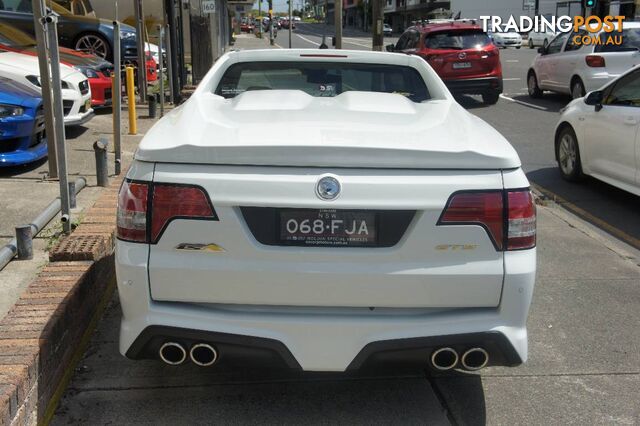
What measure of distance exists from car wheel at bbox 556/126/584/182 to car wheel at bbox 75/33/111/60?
10.7m

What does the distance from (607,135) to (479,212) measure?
5.10 meters

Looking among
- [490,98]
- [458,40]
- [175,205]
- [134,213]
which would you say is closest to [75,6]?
[458,40]

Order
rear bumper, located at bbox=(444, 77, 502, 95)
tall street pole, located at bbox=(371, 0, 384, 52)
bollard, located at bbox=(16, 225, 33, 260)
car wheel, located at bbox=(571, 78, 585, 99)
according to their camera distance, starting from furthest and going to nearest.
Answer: tall street pole, located at bbox=(371, 0, 384, 52) → rear bumper, located at bbox=(444, 77, 502, 95) → car wheel, located at bbox=(571, 78, 585, 99) → bollard, located at bbox=(16, 225, 33, 260)

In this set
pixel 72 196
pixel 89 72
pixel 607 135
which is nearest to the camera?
pixel 72 196

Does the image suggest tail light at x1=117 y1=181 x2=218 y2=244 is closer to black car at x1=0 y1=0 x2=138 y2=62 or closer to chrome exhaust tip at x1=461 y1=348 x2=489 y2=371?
chrome exhaust tip at x1=461 y1=348 x2=489 y2=371

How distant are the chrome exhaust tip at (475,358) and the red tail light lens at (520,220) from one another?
451 mm

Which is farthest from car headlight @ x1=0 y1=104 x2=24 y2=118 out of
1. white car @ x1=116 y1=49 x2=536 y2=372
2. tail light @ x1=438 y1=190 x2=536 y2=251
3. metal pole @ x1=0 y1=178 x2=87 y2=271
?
tail light @ x1=438 y1=190 x2=536 y2=251

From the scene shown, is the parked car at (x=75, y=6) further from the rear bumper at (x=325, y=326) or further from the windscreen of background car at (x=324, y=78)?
the rear bumper at (x=325, y=326)

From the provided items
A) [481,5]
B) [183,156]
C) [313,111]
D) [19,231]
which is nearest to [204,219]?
[183,156]

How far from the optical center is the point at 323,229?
2.76 m

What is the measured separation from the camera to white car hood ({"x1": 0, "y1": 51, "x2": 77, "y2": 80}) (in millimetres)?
8219

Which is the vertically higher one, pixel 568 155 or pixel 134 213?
pixel 134 213

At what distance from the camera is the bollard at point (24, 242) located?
4.54 m

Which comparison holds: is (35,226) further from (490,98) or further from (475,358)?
(490,98)
